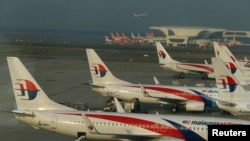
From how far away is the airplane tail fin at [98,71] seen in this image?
49719 mm

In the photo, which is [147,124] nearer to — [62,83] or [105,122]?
[105,122]

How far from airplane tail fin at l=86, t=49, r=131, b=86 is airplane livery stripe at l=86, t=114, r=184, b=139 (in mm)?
19085

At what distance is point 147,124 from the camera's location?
30297mm

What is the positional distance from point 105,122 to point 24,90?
567cm

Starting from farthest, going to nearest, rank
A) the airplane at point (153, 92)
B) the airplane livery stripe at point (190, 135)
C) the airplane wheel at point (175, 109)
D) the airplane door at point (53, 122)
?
1. the airplane wheel at point (175, 109)
2. the airplane at point (153, 92)
3. the airplane door at point (53, 122)
4. the airplane livery stripe at point (190, 135)

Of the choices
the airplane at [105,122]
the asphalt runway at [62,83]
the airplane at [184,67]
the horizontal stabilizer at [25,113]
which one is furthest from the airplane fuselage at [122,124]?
the airplane at [184,67]

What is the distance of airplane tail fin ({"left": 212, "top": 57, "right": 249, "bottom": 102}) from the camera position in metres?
35.9

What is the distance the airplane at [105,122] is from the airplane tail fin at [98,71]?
18.1m

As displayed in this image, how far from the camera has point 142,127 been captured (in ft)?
99.4

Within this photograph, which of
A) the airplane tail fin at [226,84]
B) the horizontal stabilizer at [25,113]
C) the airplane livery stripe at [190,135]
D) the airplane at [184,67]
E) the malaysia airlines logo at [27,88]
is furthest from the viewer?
the airplane at [184,67]

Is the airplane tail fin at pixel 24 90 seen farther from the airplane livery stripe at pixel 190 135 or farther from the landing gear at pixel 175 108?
the landing gear at pixel 175 108

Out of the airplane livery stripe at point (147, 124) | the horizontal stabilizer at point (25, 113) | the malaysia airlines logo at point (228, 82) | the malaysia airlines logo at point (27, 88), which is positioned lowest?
the airplane livery stripe at point (147, 124)

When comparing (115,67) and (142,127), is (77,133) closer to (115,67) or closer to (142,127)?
(142,127)

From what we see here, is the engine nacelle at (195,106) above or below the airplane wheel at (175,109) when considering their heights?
above
